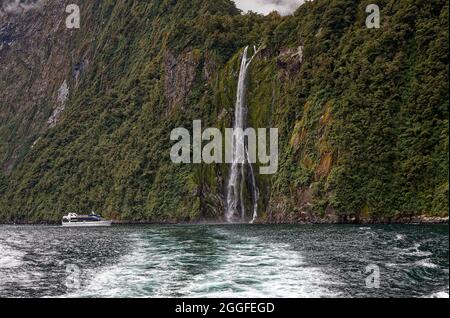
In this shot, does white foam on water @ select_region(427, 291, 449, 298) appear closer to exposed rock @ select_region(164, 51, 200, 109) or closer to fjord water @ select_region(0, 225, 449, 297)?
fjord water @ select_region(0, 225, 449, 297)

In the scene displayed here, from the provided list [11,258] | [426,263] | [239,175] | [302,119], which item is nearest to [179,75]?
[239,175]

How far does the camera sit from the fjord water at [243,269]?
A: 1147 inches

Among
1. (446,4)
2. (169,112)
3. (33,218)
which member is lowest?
(33,218)

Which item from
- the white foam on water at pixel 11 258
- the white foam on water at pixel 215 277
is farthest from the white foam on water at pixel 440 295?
the white foam on water at pixel 11 258

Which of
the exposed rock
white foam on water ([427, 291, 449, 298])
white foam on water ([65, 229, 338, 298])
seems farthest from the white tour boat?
white foam on water ([427, 291, 449, 298])

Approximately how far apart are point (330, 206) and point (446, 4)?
3814 centimetres

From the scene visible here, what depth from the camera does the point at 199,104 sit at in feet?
506

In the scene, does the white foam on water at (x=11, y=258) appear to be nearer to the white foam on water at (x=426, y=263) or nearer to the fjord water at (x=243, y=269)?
the fjord water at (x=243, y=269)

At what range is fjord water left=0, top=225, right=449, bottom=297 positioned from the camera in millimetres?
29125

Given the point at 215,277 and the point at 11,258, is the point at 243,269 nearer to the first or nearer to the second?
the point at 215,277
